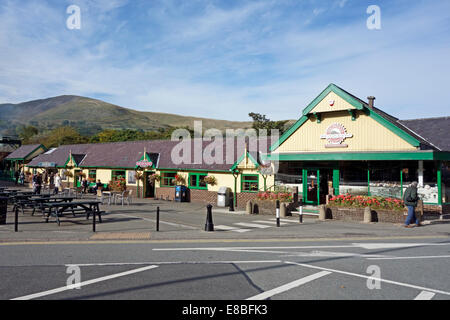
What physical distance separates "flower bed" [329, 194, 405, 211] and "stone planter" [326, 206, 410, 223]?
0.72 ft

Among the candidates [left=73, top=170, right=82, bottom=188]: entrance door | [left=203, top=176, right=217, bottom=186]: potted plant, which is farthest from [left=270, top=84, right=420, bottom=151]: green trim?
[left=73, top=170, right=82, bottom=188]: entrance door

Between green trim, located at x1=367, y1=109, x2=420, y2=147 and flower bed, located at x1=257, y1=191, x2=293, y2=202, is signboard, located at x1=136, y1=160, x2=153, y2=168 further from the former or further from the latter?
green trim, located at x1=367, y1=109, x2=420, y2=147

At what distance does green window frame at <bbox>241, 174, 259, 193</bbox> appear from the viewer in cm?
2236

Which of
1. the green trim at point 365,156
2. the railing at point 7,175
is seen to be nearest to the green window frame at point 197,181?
the green trim at point 365,156

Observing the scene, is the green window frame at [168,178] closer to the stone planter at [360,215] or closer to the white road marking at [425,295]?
the stone planter at [360,215]

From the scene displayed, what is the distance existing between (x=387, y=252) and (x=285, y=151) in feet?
39.4

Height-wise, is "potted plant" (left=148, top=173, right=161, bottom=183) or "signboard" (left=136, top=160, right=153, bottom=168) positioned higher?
"signboard" (left=136, top=160, right=153, bottom=168)

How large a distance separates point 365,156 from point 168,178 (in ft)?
48.2

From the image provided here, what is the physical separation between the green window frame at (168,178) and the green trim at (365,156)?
8.57 m

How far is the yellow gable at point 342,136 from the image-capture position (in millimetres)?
18141

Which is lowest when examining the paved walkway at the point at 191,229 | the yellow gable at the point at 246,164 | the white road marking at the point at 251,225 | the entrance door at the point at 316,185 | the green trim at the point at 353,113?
the white road marking at the point at 251,225
